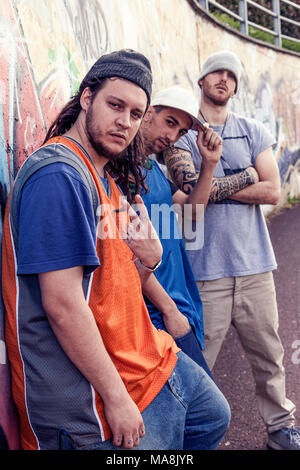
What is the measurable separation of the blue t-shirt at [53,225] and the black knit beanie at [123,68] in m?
0.51

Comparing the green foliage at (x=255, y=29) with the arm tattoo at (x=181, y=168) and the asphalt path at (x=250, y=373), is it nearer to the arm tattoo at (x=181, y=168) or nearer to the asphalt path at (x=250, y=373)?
the asphalt path at (x=250, y=373)

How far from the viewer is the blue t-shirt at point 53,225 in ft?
4.50

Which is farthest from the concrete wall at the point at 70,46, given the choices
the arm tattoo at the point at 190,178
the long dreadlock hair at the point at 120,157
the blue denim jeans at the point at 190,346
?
the blue denim jeans at the point at 190,346

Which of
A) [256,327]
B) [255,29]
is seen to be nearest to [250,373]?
[256,327]

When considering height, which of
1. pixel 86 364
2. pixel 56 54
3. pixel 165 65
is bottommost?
pixel 86 364

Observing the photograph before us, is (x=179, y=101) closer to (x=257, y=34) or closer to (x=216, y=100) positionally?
(x=216, y=100)

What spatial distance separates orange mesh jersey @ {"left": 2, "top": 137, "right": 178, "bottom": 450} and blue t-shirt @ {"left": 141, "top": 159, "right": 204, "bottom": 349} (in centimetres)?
47

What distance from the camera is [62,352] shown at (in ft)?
4.82

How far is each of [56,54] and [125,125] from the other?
1130mm

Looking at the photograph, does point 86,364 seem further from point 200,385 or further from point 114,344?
point 200,385

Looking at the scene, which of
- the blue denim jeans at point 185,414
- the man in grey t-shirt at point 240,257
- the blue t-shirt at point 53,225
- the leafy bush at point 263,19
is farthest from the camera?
the leafy bush at point 263,19

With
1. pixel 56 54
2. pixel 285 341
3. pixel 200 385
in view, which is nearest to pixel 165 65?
pixel 56 54

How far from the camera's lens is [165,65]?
208 inches

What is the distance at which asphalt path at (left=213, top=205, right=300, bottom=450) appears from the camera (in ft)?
9.86
